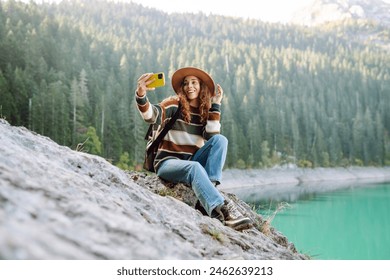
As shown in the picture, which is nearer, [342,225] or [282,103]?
[342,225]

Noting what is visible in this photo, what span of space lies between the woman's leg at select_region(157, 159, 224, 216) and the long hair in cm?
53

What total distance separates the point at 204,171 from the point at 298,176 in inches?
2037

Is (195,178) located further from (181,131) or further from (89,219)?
(89,219)

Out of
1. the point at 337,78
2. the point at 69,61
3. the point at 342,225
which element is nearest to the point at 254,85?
the point at 337,78

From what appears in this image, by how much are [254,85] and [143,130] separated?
34334 mm

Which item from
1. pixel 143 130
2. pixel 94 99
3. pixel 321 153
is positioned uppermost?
pixel 94 99

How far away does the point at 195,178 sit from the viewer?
3.54 metres

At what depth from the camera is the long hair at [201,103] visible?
408cm

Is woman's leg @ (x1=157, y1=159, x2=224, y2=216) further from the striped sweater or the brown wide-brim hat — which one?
the brown wide-brim hat

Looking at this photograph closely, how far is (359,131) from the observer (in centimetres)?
7069

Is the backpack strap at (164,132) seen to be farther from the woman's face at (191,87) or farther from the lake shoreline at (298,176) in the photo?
the lake shoreline at (298,176)

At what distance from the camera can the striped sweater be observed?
400 cm

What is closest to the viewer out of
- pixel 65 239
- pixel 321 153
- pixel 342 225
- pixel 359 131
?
pixel 65 239
